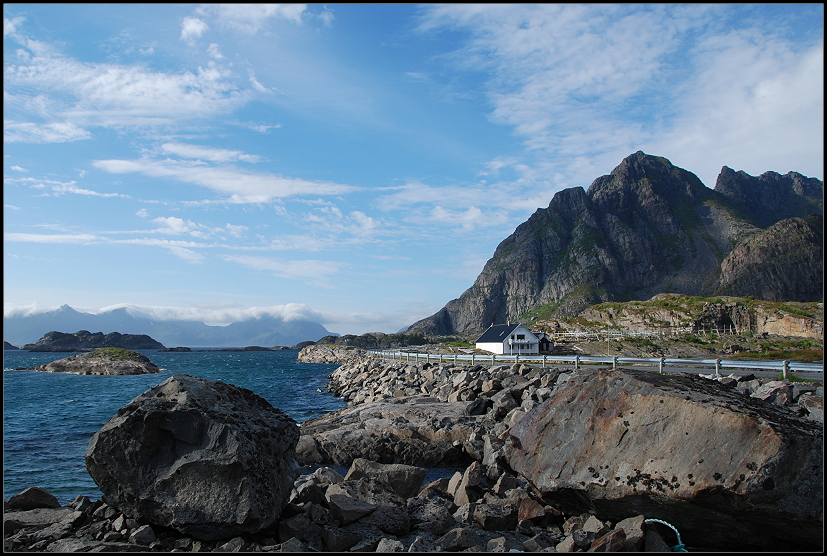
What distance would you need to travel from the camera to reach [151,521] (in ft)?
28.7

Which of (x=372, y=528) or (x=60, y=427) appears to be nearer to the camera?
(x=372, y=528)

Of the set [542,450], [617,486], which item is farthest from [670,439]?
[542,450]

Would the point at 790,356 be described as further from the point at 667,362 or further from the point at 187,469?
the point at 187,469

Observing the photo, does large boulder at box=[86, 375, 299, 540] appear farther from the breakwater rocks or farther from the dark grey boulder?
the breakwater rocks

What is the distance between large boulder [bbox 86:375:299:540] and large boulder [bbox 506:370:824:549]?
225 inches

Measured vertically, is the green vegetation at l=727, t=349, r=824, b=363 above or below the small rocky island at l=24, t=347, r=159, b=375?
above

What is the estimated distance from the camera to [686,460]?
334 inches

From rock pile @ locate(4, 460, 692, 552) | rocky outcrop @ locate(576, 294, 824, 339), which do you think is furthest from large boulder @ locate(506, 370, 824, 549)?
rocky outcrop @ locate(576, 294, 824, 339)

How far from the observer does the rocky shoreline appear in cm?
793

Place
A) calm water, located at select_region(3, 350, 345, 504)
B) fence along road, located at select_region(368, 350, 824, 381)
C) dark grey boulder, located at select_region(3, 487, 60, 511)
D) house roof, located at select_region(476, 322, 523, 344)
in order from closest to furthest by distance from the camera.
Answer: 1. dark grey boulder, located at select_region(3, 487, 60, 511)
2. calm water, located at select_region(3, 350, 345, 504)
3. fence along road, located at select_region(368, 350, 824, 381)
4. house roof, located at select_region(476, 322, 523, 344)

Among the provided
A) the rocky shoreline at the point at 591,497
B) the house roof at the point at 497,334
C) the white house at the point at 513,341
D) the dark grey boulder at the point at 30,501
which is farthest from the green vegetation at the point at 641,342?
the dark grey boulder at the point at 30,501

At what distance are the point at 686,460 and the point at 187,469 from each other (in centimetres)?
877

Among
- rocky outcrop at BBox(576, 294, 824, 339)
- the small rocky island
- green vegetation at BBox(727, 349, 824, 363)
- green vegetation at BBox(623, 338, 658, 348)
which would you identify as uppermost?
rocky outcrop at BBox(576, 294, 824, 339)

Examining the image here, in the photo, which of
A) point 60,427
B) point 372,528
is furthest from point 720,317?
point 372,528
